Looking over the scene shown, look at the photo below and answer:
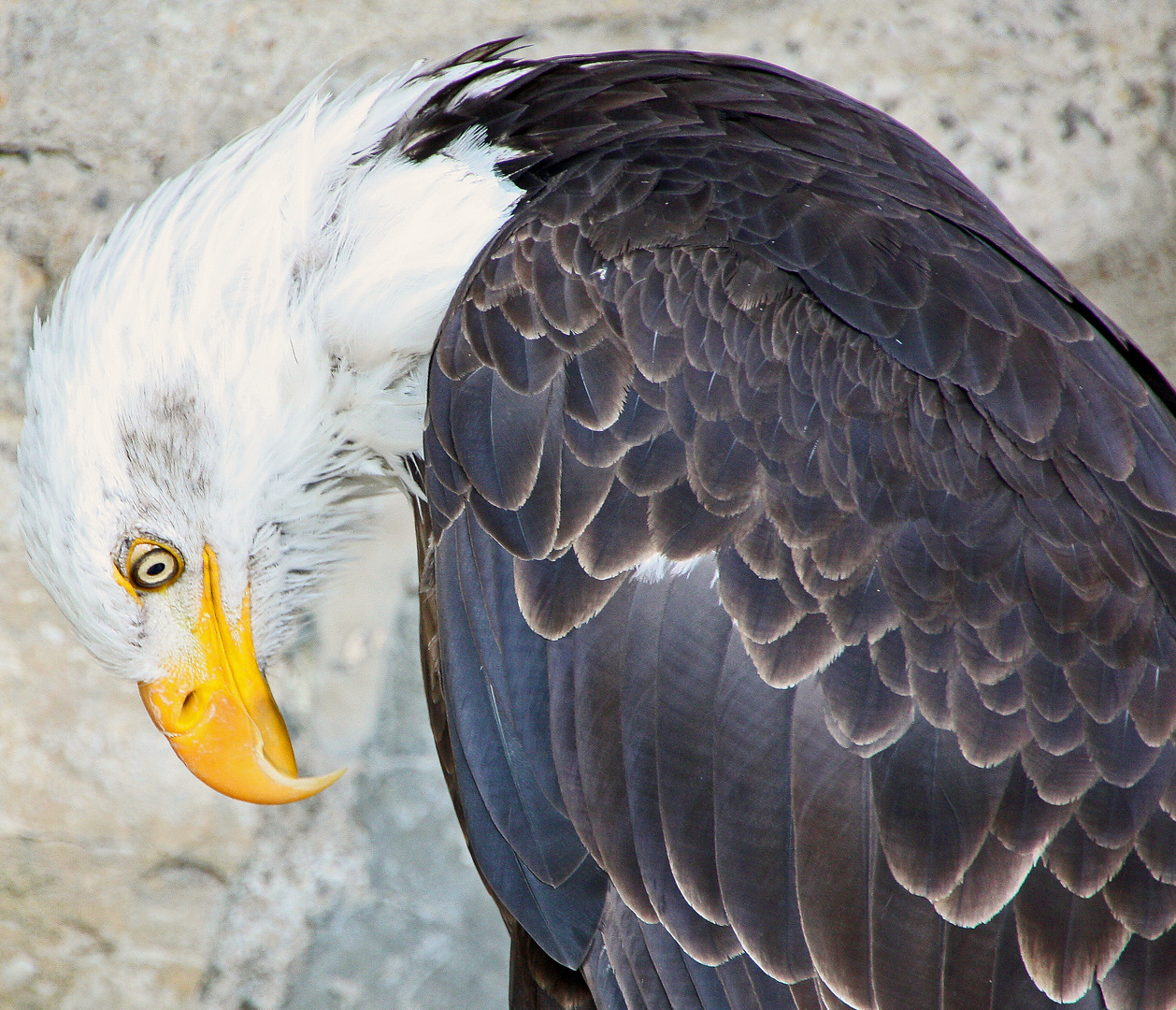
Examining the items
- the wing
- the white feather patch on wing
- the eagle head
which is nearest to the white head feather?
the eagle head

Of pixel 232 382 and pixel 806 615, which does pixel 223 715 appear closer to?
pixel 232 382

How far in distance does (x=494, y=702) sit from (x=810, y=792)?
397 millimetres

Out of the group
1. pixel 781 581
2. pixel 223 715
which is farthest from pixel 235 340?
pixel 781 581

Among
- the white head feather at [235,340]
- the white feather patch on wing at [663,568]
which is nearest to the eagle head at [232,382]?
the white head feather at [235,340]

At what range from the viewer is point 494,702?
5.01ft

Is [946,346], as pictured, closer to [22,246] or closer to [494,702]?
[494,702]

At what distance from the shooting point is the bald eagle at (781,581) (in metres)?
1.36

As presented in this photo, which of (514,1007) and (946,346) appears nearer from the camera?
(946,346)

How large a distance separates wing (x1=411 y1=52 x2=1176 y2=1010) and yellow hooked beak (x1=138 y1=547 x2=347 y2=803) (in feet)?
1.60

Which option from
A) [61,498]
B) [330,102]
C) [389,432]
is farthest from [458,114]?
[61,498]

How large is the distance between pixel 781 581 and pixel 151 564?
92cm

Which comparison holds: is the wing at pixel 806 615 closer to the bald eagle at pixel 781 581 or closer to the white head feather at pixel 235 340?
the bald eagle at pixel 781 581

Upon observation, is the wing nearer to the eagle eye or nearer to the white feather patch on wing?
the white feather patch on wing

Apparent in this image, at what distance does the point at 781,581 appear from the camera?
137 cm
